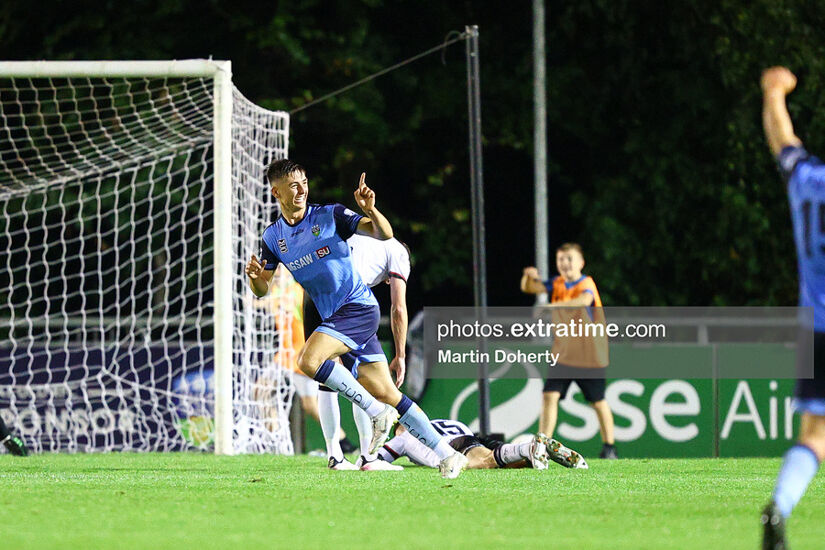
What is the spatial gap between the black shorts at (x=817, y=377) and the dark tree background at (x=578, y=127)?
46.6 feet

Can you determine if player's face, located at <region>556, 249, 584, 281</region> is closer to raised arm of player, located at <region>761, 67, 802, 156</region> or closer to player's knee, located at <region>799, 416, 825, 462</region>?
raised arm of player, located at <region>761, 67, 802, 156</region>

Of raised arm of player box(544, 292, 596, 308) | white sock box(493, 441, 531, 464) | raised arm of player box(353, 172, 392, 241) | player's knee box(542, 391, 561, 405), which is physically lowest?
white sock box(493, 441, 531, 464)

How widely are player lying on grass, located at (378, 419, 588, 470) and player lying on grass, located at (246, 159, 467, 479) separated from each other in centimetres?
57

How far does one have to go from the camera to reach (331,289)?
8180 millimetres

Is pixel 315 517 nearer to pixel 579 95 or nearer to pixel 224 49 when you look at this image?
pixel 224 49

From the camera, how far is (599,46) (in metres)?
20.6

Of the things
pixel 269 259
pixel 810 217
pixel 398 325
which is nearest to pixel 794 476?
pixel 810 217

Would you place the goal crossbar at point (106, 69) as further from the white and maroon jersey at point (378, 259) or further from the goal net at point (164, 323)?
the white and maroon jersey at point (378, 259)

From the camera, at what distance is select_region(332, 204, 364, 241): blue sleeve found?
794 centimetres

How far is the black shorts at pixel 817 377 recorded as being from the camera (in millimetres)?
4801

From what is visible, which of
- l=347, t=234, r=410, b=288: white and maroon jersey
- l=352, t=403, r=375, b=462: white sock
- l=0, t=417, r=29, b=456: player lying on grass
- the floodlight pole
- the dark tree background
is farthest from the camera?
the dark tree background

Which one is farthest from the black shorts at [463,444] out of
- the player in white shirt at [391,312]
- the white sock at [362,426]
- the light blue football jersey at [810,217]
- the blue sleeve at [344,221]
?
the light blue football jersey at [810,217]

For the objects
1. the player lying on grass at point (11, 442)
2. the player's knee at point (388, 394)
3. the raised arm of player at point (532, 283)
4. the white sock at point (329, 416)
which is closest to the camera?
the player's knee at point (388, 394)

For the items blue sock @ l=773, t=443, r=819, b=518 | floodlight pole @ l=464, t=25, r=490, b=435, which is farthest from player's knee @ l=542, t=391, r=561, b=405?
blue sock @ l=773, t=443, r=819, b=518
